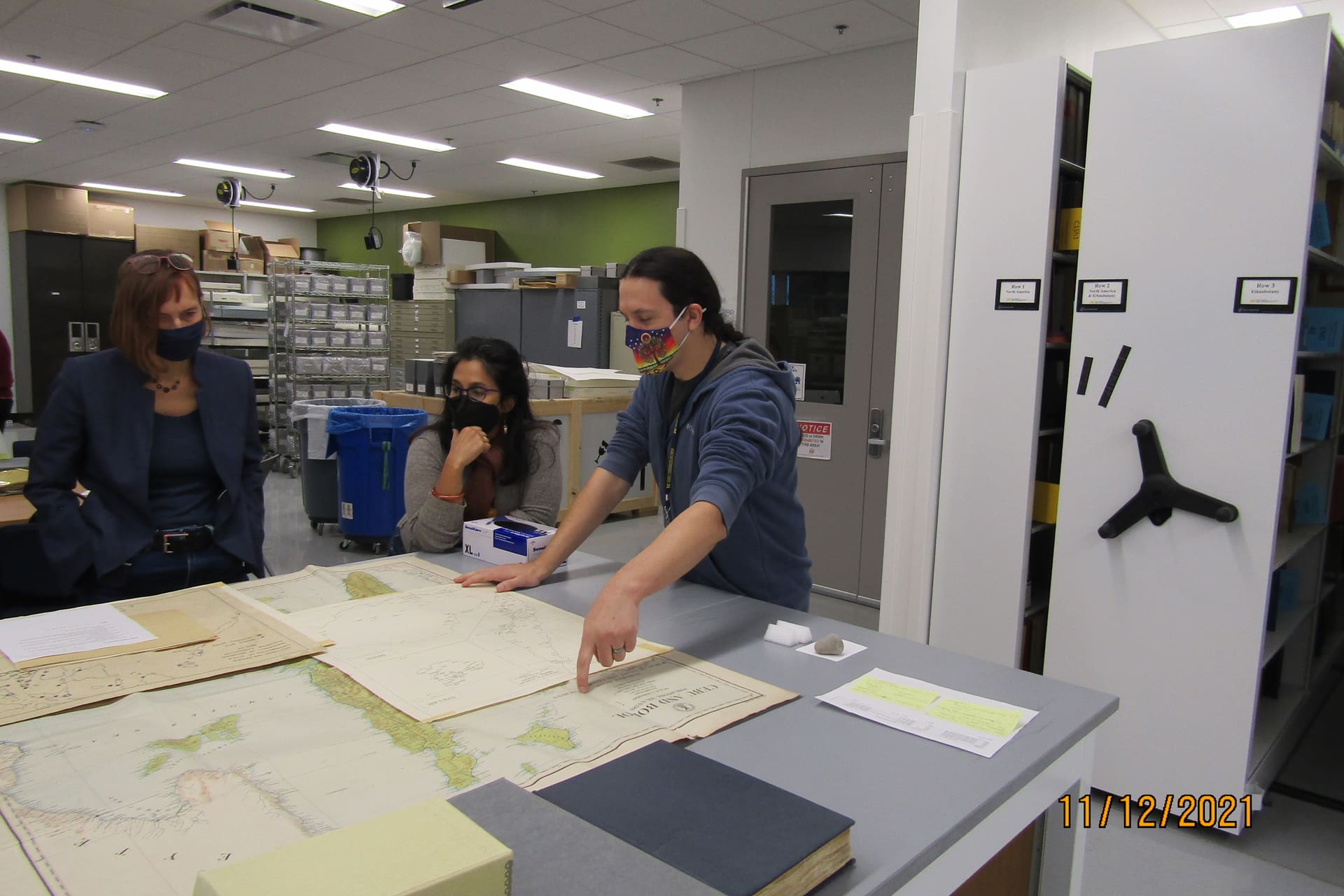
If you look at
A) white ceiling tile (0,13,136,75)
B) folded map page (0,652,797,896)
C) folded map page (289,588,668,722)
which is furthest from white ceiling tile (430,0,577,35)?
folded map page (0,652,797,896)

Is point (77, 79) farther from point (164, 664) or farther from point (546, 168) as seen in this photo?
point (164, 664)

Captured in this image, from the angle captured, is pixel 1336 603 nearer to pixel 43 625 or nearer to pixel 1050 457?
pixel 1050 457

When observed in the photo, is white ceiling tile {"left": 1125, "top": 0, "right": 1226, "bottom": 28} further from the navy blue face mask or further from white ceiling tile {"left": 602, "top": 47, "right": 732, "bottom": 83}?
the navy blue face mask

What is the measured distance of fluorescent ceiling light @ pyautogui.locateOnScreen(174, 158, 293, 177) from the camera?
9.04 m

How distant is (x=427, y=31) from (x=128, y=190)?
8.50 meters

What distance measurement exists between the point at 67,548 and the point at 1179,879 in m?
2.87

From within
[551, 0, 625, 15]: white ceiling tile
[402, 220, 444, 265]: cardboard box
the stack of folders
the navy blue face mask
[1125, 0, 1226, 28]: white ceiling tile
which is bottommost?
the stack of folders

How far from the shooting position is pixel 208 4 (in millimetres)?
4449

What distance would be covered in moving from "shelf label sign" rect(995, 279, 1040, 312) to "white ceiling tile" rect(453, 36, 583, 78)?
3380 millimetres

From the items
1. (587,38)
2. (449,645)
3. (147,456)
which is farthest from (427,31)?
(449,645)


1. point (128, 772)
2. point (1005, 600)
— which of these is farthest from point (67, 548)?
point (1005, 600)

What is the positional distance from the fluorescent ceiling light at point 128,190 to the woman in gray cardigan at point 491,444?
10.8m

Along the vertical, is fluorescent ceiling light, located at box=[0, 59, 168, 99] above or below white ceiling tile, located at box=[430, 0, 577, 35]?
above

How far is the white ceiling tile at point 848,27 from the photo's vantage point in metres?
4.20
